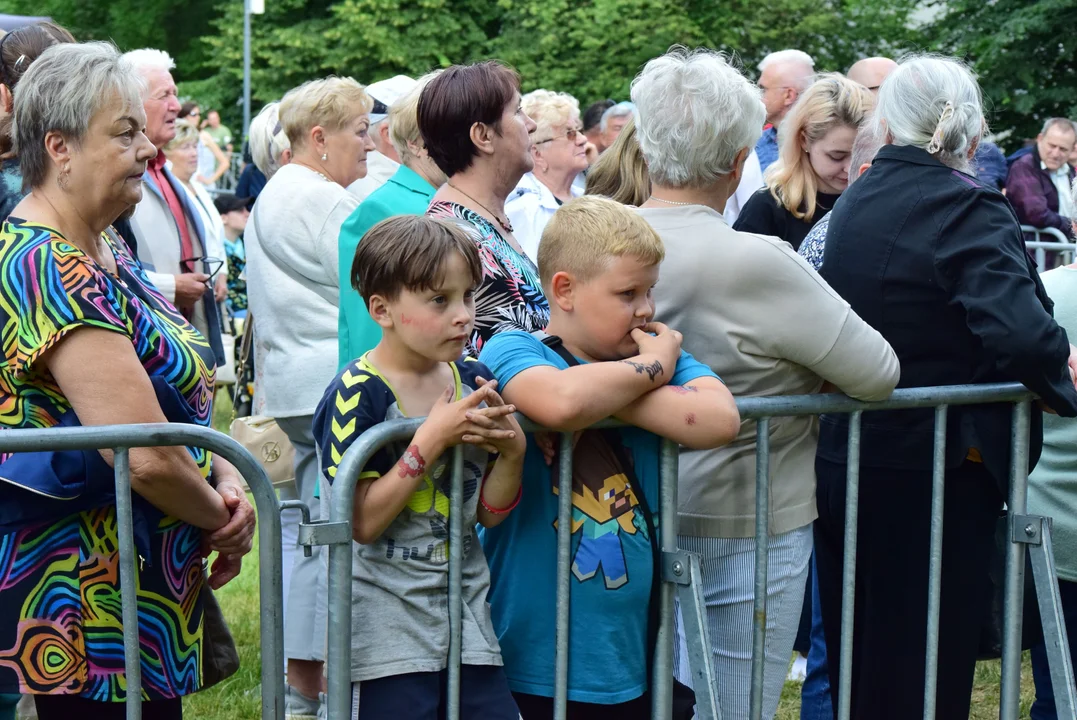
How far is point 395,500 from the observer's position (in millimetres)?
2402

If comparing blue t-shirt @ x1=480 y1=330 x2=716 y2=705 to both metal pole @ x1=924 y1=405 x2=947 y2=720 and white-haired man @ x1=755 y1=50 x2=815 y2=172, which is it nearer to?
metal pole @ x1=924 y1=405 x2=947 y2=720

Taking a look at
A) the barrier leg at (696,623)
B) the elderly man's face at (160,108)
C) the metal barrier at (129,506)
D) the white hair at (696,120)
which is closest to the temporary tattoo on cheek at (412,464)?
the metal barrier at (129,506)

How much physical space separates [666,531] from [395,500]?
650 mm

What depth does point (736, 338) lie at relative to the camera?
2.81 m

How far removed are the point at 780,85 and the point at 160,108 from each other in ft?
11.8

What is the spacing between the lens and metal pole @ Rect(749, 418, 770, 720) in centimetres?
284

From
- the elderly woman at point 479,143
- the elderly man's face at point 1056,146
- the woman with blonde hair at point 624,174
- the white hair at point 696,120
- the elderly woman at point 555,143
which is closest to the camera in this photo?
the white hair at point 696,120

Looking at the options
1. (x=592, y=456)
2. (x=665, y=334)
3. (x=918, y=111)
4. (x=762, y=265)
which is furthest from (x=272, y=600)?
(x=918, y=111)

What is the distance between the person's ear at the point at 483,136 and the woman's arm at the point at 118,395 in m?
1.26

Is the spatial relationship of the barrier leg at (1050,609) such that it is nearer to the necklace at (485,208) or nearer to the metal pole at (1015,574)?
the metal pole at (1015,574)

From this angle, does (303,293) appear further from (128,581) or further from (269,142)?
(128,581)

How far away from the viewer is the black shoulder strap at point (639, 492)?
2.70 m

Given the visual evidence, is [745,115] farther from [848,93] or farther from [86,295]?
[848,93]

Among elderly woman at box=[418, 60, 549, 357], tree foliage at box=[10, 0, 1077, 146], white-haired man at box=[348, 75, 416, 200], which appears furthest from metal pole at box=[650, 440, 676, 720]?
tree foliage at box=[10, 0, 1077, 146]
